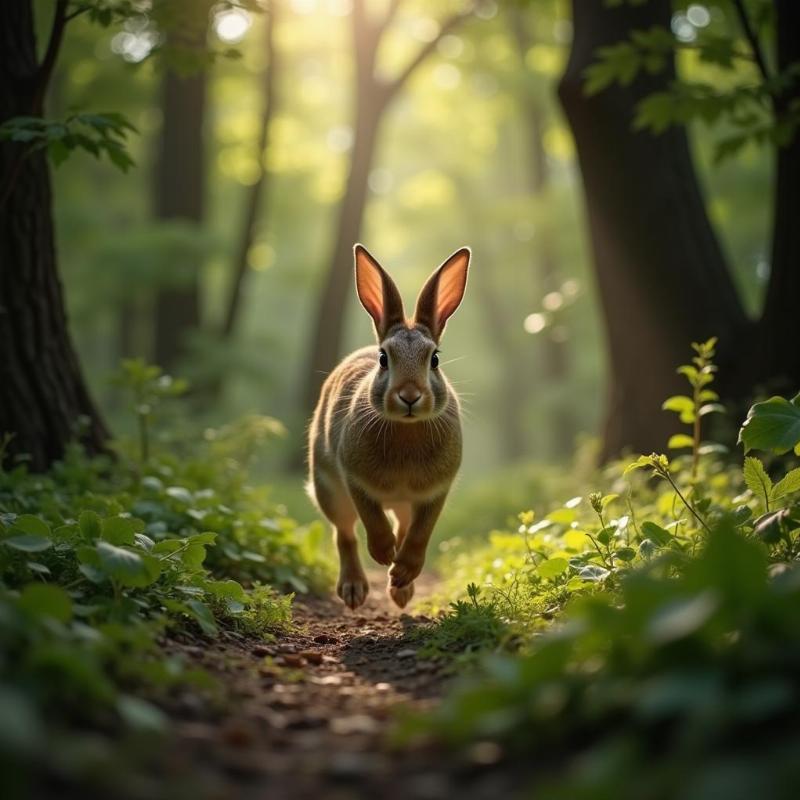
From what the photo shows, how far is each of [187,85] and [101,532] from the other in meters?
14.1

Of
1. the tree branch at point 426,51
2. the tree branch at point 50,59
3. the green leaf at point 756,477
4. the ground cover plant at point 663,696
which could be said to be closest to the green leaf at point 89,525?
the ground cover plant at point 663,696

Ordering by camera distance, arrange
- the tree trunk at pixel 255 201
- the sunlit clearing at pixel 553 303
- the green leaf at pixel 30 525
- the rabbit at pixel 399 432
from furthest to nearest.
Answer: the tree trunk at pixel 255 201, the sunlit clearing at pixel 553 303, the rabbit at pixel 399 432, the green leaf at pixel 30 525

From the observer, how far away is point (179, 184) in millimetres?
17391

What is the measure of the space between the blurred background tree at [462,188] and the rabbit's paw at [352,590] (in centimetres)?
193

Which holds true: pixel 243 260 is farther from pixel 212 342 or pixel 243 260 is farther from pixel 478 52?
pixel 478 52

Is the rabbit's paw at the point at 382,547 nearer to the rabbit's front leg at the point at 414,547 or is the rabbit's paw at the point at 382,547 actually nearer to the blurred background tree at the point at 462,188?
the rabbit's front leg at the point at 414,547

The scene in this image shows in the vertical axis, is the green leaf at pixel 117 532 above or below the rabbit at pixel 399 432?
below

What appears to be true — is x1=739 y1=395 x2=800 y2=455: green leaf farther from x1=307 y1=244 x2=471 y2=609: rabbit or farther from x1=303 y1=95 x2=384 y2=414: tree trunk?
x1=303 y1=95 x2=384 y2=414: tree trunk

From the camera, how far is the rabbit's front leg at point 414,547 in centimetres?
573

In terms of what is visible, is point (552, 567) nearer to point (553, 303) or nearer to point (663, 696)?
point (663, 696)

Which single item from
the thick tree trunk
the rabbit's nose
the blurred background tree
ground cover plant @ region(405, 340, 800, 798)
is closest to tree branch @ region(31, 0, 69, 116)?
the blurred background tree

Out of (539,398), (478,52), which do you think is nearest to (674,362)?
(539,398)

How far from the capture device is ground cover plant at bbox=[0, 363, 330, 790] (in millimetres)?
2707

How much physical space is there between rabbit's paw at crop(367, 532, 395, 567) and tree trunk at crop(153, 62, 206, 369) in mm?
10809
